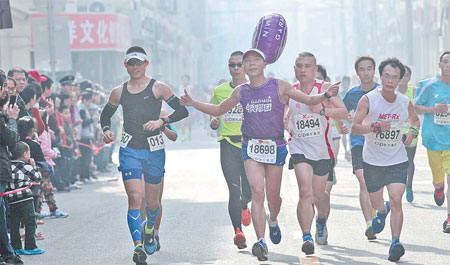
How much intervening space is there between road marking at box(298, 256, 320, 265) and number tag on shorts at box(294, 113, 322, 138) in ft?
3.96

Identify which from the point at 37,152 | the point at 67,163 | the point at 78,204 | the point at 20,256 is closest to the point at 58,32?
the point at 67,163

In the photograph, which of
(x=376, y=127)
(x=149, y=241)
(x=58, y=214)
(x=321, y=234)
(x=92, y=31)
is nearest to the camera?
(x=376, y=127)

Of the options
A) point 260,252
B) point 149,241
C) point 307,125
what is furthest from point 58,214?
point 260,252

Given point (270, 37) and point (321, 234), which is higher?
point (270, 37)

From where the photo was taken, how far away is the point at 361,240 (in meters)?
11.0

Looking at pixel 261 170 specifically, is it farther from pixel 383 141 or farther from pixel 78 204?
pixel 78 204

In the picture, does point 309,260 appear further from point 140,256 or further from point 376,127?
point 140,256

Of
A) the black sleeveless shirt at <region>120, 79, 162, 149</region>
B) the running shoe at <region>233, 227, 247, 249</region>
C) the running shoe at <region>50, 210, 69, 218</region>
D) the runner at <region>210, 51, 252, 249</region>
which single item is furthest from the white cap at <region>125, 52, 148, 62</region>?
the running shoe at <region>50, 210, 69, 218</region>

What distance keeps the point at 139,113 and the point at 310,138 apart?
1.66 metres

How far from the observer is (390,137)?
33.0 ft

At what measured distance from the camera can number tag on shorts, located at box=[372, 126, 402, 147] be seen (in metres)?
10.1

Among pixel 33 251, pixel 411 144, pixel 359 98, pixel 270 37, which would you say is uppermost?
pixel 270 37

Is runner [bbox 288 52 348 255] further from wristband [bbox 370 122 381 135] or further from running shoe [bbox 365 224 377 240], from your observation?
running shoe [bbox 365 224 377 240]

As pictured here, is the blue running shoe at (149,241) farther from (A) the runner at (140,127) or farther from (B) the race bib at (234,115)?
(B) the race bib at (234,115)
